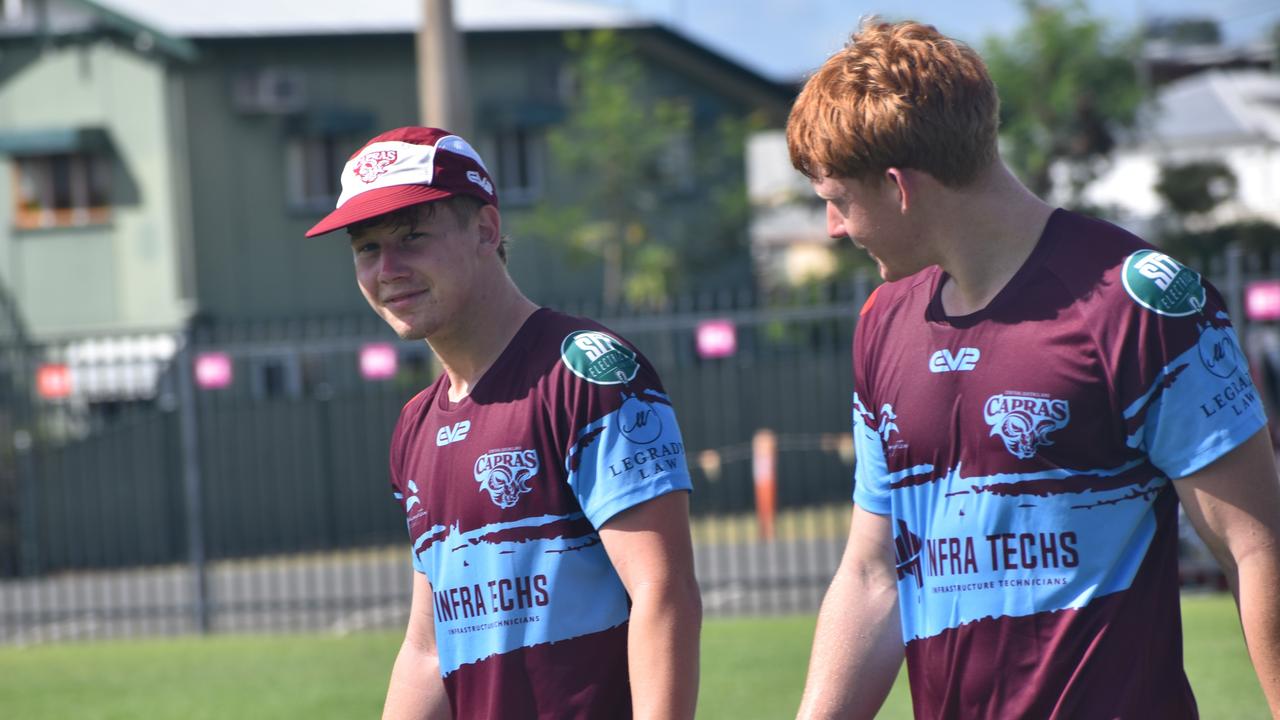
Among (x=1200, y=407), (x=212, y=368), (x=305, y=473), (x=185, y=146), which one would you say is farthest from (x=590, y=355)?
(x=185, y=146)

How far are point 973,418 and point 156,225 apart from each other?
23.9 metres

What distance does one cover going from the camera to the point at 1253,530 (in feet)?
8.06

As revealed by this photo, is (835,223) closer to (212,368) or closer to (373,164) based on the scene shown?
(373,164)

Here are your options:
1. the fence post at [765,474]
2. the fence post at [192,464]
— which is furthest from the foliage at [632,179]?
the fence post at [192,464]

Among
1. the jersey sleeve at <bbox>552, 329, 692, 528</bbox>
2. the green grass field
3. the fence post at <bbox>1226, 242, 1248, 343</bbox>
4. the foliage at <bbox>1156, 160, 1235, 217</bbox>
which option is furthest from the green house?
the jersey sleeve at <bbox>552, 329, 692, 528</bbox>

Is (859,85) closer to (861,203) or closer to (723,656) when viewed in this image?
(861,203)

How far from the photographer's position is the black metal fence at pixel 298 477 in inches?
498

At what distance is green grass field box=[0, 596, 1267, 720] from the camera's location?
848 centimetres

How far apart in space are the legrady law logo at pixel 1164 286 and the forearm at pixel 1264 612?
375 millimetres

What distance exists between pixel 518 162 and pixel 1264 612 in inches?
1045

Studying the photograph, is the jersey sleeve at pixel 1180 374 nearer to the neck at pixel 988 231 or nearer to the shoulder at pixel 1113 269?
the shoulder at pixel 1113 269

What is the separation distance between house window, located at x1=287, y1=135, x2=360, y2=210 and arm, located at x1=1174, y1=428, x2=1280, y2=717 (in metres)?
24.6

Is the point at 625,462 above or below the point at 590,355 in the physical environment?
below

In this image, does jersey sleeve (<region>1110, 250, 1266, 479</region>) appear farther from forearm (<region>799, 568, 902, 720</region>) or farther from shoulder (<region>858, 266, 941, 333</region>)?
forearm (<region>799, 568, 902, 720</region>)
